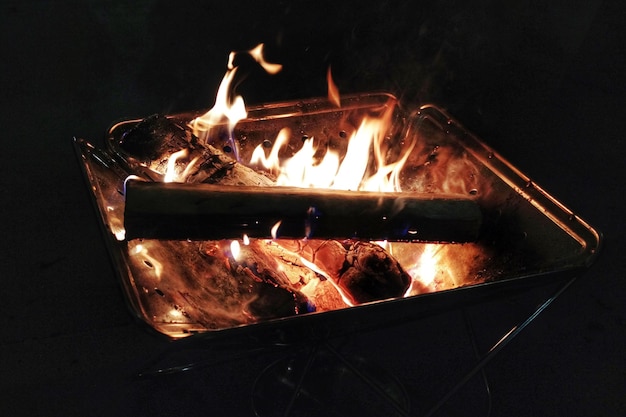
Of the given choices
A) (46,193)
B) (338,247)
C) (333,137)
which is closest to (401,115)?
(333,137)

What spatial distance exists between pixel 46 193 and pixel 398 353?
178cm

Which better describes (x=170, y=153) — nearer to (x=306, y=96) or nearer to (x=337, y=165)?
(x=337, y=165)

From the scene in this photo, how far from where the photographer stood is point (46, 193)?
252cm

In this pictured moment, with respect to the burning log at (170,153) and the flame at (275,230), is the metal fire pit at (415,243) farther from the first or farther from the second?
the flame at (275,230)

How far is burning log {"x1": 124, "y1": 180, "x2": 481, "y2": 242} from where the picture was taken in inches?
50.1

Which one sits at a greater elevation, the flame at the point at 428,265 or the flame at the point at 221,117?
A: the flame at the point at 221,117

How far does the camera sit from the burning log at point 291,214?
1.27 metres

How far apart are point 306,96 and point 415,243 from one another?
1.86m

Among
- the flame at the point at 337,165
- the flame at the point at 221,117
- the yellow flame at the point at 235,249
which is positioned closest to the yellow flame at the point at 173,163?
the flame at the point at 221,117

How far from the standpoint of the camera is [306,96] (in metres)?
3.22

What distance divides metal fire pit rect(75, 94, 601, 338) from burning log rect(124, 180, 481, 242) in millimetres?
92

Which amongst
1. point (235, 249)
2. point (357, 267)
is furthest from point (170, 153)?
point (357, 267)

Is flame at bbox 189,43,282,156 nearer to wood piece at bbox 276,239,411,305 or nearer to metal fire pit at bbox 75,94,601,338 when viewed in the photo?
metal fire pit at bbox 75,94,601,338

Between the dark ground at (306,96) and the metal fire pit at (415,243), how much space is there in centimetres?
12
